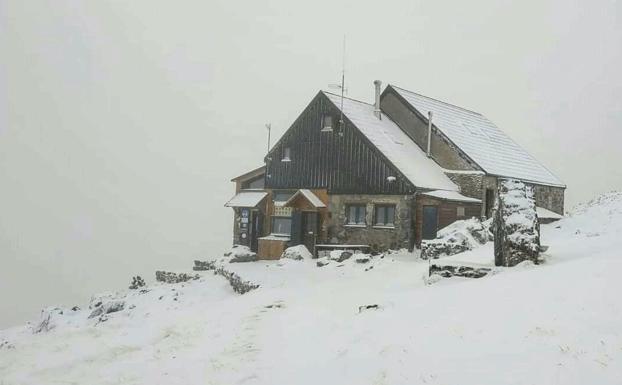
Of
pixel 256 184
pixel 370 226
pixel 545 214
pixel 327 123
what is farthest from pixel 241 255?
pixel 545 214

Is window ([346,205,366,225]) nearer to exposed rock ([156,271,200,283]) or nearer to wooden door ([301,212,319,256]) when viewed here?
wooden door ([301,212,319,256])

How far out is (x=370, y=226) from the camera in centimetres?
2814

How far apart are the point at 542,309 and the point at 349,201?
20.8 m

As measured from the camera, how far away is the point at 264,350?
10.7 meters

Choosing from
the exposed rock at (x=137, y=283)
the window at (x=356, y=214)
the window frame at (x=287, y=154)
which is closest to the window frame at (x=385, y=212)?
the window at (x=356, y=214)

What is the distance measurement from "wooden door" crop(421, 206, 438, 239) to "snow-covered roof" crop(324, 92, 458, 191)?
1.23m

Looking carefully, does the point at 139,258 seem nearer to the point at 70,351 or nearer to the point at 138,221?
the point at 138,221

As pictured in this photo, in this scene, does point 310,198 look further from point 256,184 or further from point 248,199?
point 256,184

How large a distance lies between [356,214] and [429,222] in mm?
4066

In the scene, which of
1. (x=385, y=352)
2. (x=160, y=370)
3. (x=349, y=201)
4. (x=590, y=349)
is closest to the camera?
(x=590, y=349)

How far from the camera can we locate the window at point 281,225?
3200cm

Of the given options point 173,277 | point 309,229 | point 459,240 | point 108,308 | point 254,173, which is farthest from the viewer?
point 254,173

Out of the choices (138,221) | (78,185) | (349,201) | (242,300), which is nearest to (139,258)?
(138,221)

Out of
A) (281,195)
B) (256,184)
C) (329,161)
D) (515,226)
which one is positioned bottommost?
(515,226)
